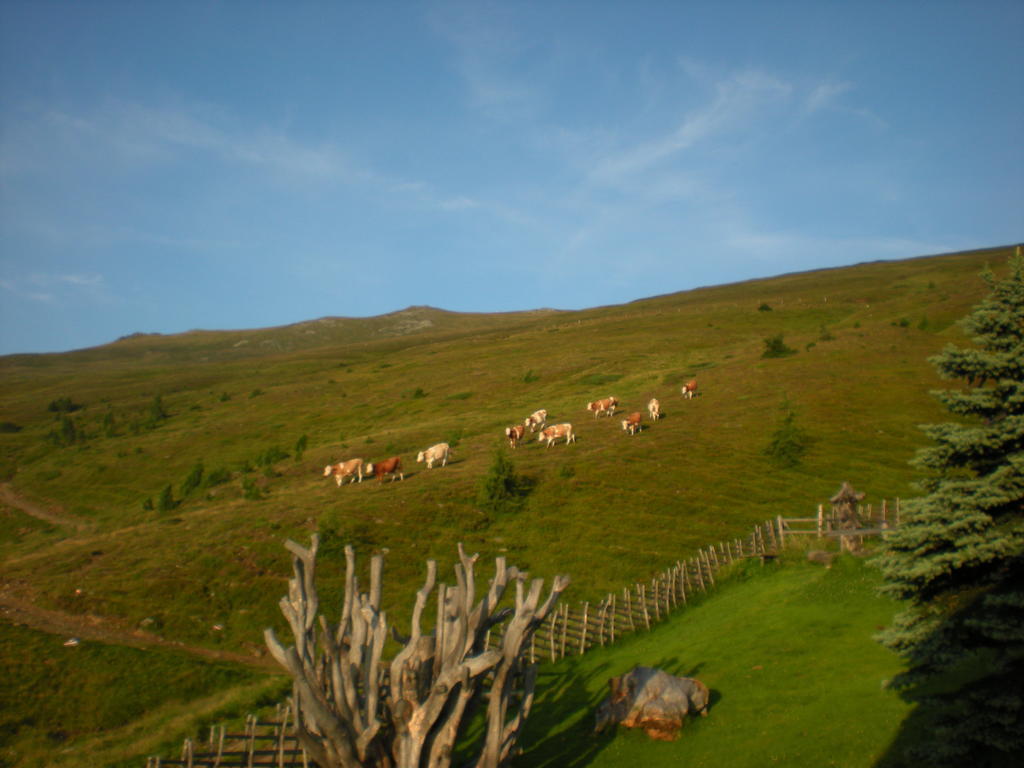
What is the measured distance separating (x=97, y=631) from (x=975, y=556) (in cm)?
2614

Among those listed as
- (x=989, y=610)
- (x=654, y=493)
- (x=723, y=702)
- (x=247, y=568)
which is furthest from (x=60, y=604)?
(x=989, y=610)

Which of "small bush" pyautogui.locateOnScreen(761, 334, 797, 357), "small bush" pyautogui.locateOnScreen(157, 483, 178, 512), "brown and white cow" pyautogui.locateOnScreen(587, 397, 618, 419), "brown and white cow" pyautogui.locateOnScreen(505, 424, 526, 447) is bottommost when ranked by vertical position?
"small bush" pyautogui.locateOnScreen(157, 483, 178, 512)

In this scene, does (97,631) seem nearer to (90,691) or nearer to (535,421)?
(90,691)

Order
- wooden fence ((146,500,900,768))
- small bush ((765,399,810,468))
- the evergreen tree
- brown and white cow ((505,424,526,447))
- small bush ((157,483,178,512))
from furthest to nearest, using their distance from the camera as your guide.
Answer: brown and white cow ((505,424,526,447)), small bush ((157,483,178,512)), small bush ((765,399,810,468)), wooden fence ((146,500,900,768)), the evergreen tree

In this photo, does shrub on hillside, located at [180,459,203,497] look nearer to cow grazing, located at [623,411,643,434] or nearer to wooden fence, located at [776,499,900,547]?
cow grazing, located at [623,411,643,434]

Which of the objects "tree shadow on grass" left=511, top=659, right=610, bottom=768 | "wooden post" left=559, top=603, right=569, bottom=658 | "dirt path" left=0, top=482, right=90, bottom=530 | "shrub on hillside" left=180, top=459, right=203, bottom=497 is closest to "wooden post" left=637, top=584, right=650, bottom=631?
"wooden post" left=559, top=603, right=569, bottom=658

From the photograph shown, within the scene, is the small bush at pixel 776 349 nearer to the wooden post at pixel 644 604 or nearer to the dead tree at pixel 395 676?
the wooden post at pixel 644 604

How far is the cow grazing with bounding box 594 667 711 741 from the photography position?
1382 cm

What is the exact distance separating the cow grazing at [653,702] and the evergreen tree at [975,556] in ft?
18.1

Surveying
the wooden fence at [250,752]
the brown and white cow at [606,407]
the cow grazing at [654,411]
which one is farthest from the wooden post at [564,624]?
the brown and white cow at [606,407]

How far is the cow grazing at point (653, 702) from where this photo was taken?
1382 centimetres

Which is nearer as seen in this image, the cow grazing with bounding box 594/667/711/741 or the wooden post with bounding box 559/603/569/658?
the cow grazing with bounding box 594/667/711/741

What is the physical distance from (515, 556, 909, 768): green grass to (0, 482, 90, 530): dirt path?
4341 centimetres

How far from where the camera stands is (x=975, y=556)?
8508 mm
